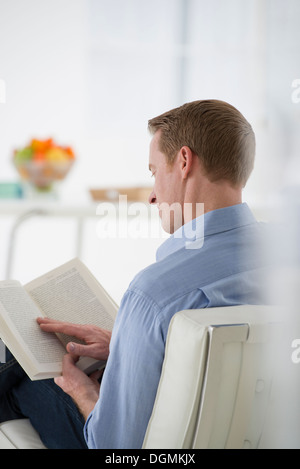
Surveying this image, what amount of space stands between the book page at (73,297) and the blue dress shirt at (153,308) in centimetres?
30

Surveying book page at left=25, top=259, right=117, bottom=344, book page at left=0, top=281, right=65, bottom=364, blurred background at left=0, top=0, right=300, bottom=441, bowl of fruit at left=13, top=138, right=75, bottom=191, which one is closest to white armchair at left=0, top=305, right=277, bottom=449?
book page at left=0, top=281, right=65, bottom=364

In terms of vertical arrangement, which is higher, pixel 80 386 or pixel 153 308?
pixel 153 308

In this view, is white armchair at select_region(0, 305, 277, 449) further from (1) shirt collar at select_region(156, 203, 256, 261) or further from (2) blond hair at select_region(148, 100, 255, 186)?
(2) blond hair at select_region(148, 100, 255, 186)

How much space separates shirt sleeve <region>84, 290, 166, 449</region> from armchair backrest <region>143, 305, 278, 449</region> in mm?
49

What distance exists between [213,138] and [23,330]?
449 mm

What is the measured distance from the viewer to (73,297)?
111 cm

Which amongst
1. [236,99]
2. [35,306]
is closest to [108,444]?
[35,306]

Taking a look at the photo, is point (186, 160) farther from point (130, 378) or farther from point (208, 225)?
point (130, 378)

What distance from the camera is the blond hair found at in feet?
3.07

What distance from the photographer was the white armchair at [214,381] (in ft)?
2.08

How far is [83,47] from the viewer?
3.32m

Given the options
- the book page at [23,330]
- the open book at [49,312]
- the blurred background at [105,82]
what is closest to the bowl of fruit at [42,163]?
the blurred background at [105,82]

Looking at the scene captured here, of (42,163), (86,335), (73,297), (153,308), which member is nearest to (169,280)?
(153,308)

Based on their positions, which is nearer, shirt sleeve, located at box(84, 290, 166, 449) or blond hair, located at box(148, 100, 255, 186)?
shirt sleeve, located at box(84, 290, 166, 449)
